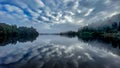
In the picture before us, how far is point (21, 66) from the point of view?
542 inches

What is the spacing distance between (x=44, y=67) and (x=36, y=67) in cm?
69

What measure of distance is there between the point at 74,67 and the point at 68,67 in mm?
531

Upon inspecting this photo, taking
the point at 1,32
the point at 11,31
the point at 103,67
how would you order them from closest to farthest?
the point at 103,67 < the point at 1,32 < the point at 11,31

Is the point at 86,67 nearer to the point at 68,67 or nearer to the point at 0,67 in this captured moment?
the point at 68,67

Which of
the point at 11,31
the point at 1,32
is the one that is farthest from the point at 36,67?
the point at 11,31

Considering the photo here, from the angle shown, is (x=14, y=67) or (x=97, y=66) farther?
(x=97, y=66)

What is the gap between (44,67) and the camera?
13484 millimetres

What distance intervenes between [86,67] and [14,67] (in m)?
6.34

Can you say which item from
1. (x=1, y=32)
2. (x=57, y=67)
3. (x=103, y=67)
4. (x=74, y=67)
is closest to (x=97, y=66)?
(x=103, y=67)

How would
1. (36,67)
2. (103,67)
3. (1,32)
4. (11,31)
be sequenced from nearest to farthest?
(36,67) → (103,67) → (1,32) → (11,31)

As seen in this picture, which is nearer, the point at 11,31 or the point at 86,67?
the point at 86,67

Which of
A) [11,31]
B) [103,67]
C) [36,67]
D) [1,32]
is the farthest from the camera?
[11,31]

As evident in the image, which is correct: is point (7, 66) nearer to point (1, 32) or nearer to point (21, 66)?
point (21, 66)

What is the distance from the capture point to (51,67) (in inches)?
532
